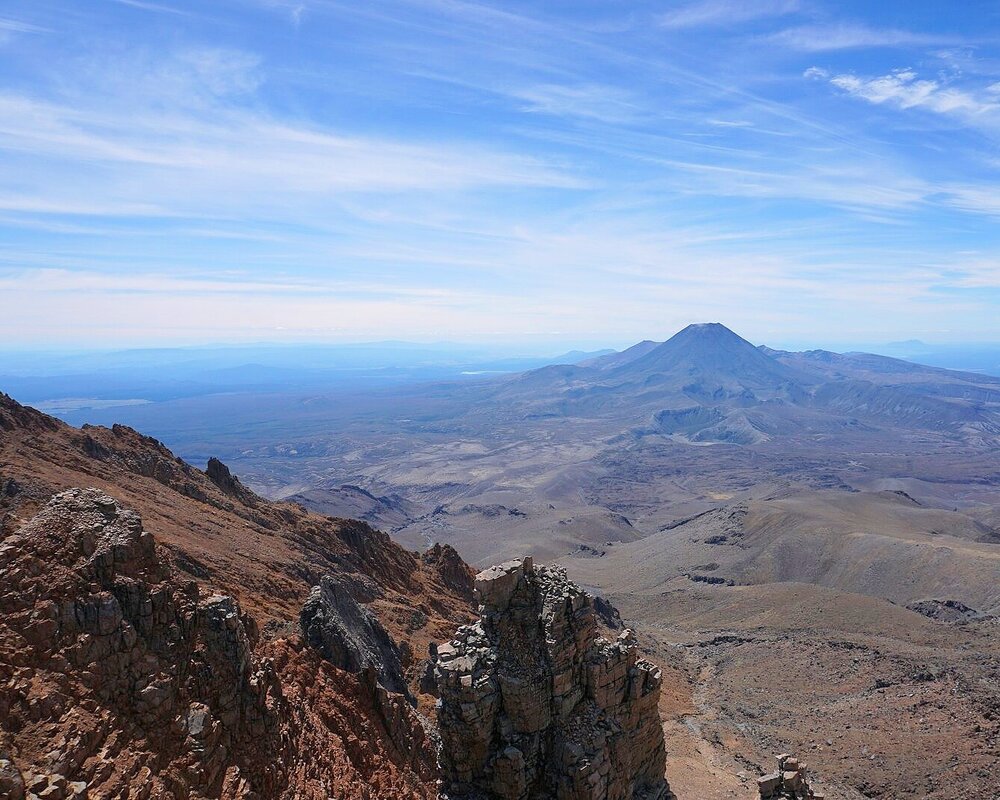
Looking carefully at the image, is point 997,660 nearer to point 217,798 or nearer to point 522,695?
point 522,695

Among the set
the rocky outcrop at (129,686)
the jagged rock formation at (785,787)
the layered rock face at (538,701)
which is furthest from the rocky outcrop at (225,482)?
the jagged rock formation at (785,787)

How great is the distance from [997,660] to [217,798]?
46.4 metres

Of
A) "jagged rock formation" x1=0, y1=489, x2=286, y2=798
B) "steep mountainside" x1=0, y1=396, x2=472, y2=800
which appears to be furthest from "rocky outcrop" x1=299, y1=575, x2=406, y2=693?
"jagged rock formation" x1=0, y1=489, x2=286, y2=798

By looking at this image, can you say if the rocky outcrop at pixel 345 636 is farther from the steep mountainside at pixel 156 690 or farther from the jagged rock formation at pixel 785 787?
the jagged rock formation at pixel 785 787

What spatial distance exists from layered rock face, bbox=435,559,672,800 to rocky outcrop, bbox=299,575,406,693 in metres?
2.81

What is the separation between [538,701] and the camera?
1403cm

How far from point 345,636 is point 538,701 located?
17.2 ft

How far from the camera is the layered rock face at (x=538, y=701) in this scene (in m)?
13.9

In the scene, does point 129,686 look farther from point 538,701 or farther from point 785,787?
point 785,787

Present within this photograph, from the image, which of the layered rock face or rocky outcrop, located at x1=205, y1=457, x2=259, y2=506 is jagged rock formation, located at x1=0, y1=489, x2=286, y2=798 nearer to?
the layered rock face

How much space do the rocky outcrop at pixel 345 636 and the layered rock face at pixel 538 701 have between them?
2808 mm

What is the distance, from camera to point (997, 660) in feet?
132

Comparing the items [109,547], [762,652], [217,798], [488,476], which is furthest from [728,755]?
[488,476]

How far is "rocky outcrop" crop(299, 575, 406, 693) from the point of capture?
16062mm
